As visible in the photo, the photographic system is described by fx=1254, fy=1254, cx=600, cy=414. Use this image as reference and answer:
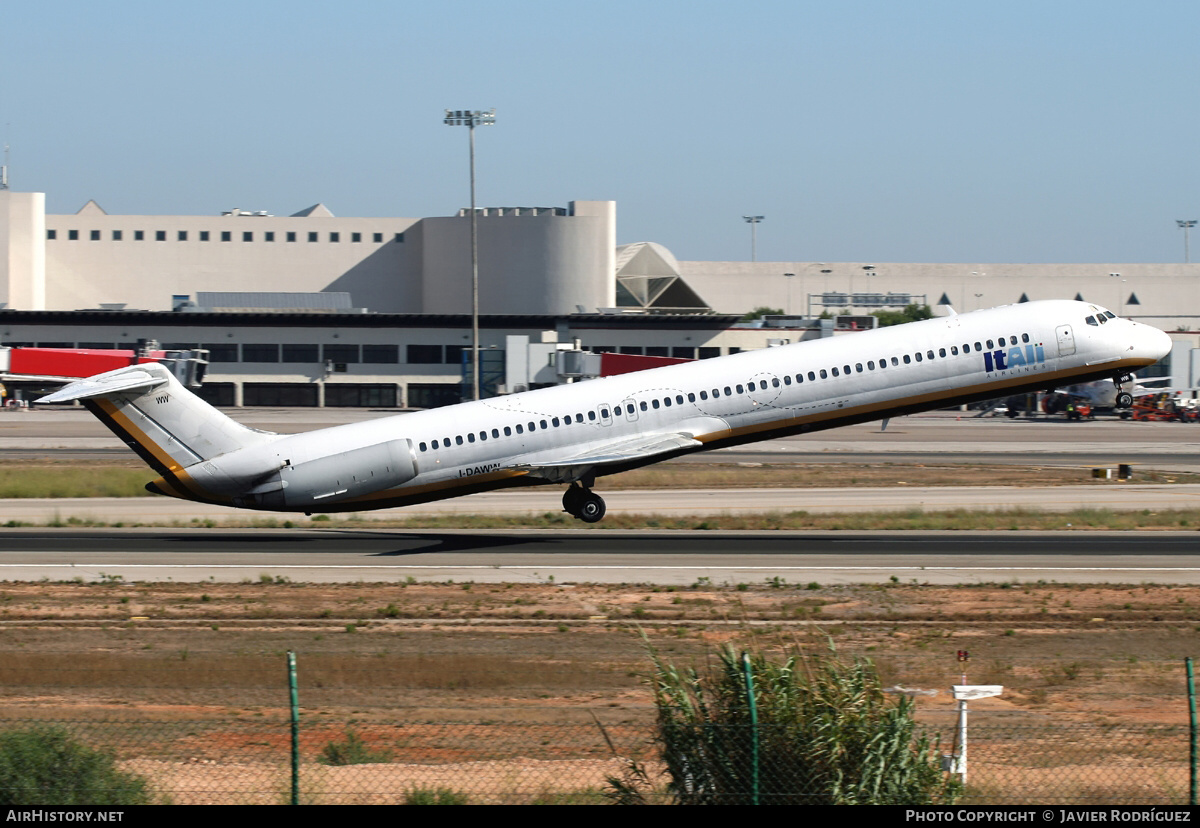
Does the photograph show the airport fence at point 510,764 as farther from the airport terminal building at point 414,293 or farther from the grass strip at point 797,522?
the airport terminal building at point 414,293

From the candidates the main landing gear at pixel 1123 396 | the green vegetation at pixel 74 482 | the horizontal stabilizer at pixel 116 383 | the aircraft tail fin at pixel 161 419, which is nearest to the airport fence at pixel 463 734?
the horizontal stabilizer at pixel 116 383

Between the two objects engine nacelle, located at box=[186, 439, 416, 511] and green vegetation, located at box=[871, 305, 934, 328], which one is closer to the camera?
engine nacelle, located at box=[186, 439, 416, 511]

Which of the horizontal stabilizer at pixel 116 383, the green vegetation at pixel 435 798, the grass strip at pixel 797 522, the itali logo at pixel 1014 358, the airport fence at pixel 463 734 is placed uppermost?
the itali logo at pixel 1014 358

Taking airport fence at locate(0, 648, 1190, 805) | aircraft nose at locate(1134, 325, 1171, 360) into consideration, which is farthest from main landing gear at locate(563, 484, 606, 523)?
airport fence at locate(0, 648, 1190, 805)

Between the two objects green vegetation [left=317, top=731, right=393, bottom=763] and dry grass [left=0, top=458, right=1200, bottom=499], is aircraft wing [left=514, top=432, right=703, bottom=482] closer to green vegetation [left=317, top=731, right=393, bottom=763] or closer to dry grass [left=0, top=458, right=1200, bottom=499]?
dry grass [left=0, top=458, right=1200, bottom=499]

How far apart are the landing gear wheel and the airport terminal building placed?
56.5 metres

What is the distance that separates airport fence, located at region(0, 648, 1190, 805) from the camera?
13000 millimetres

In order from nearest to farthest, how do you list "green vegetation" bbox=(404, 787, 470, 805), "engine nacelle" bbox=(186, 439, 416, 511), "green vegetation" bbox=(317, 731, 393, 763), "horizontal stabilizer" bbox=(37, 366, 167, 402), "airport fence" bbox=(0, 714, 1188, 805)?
"green vegetation" bbox=(404, 787, 470, 805)
"airport fence" bbox=(0, 714, 1188, 805)
"green vegetation" bbox=(317, 731, 393, 763)
"horizontal stabilizer" bbox=(37, 366, 167, 402)
"engine nacelle" bbox=(186, 439, 416, 511)

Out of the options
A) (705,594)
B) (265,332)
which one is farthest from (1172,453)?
(265,332)

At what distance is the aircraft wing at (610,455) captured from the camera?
33375 mm

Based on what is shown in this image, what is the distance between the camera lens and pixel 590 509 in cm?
3578

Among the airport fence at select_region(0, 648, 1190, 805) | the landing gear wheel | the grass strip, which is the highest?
the landing gear wheel
